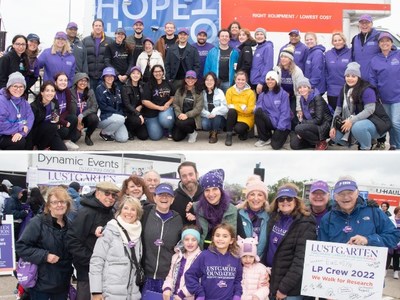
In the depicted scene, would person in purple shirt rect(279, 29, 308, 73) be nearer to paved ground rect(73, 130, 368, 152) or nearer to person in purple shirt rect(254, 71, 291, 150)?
person in purple shirt rect(254, 71, 291, 150)

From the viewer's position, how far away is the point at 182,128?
775 centimetres

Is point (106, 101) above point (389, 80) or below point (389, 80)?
below

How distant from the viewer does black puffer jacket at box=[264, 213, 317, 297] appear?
465cm

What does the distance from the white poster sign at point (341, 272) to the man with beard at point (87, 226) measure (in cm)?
176

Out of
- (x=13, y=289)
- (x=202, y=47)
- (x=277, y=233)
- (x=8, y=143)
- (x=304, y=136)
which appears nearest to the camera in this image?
A: (x=277, y=233)

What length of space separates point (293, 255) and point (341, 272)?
42 centimetres

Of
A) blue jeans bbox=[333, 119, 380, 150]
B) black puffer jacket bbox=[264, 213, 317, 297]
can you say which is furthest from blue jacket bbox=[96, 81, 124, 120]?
black puffer jacket bbox=[264, 213, 317, 297]

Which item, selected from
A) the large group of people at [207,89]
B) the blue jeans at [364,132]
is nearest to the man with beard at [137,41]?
the large group of people at [207,89]

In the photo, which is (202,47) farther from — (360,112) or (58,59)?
(360,112)

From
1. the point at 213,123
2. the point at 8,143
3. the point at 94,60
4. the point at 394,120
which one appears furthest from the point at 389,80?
the point at 8,143

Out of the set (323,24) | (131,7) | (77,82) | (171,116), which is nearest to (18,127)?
(77,82)

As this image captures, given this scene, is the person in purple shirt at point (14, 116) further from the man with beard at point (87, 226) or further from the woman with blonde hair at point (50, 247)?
the man with beard at point (87, 226)

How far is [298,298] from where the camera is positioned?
4773mm

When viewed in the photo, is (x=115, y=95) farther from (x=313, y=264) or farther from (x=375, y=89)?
(x=313, y=264)
